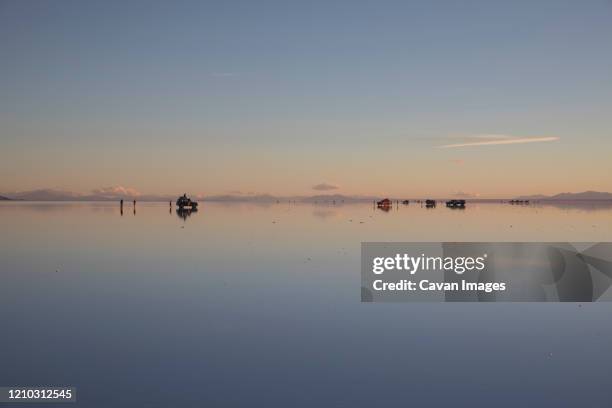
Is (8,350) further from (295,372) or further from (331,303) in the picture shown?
(331,303)

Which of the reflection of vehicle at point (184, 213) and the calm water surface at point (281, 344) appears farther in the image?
the reflection of vehicle at point (184, 213)

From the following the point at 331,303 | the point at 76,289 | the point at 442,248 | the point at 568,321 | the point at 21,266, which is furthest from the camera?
the point at 442,248

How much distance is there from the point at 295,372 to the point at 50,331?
26.4 ft

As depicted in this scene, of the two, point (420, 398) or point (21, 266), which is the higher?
point (21, 266)

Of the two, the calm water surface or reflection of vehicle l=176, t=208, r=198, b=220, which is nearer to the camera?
the calm water surface

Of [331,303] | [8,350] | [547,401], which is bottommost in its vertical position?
[547,401]

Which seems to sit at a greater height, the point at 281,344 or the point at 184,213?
the point at 184,213

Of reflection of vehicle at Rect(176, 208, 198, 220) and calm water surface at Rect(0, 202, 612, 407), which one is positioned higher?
reflection of vehicle at Rect(176, 208, 198, 220)

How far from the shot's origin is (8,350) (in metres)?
13.5

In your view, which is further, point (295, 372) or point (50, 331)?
point (50, 331)

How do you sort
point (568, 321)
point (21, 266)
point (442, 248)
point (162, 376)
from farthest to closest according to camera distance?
point (442, 248) < point (21, 266) < point (568, 321) < point (162, 376)

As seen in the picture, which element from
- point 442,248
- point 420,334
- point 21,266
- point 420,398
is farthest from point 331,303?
point 442,248

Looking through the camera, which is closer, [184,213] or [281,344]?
[281,344]

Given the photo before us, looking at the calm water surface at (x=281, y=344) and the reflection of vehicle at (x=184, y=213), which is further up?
the reflection of vehicle at (x=184, y=213)
